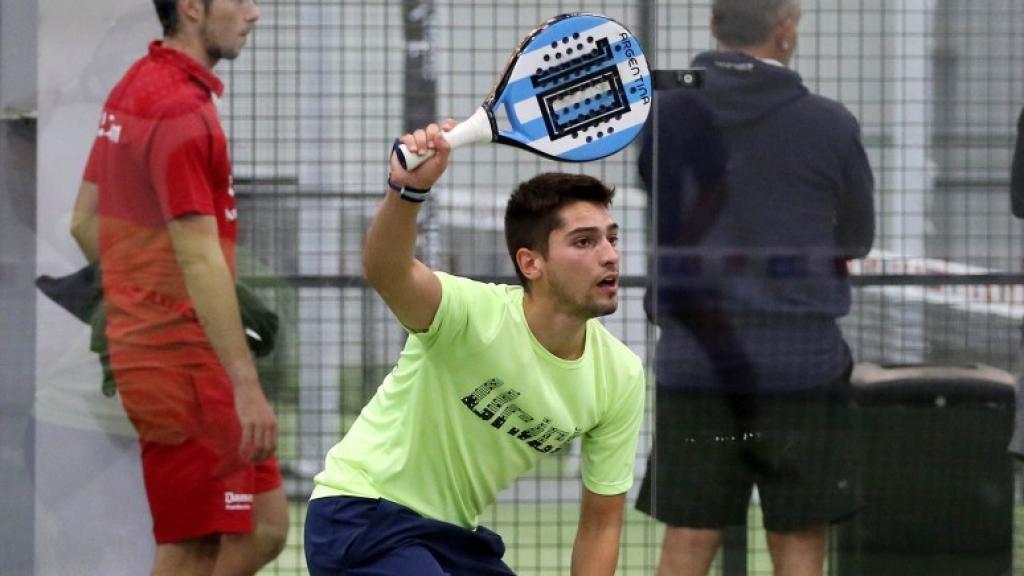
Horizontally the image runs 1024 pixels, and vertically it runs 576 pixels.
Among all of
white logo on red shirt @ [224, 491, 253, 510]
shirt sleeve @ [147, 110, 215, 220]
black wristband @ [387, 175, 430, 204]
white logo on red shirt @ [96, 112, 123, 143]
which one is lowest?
white logo on red shirt @ [224, 491, 253, 510]

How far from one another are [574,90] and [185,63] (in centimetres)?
140

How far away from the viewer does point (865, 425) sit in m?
5.44

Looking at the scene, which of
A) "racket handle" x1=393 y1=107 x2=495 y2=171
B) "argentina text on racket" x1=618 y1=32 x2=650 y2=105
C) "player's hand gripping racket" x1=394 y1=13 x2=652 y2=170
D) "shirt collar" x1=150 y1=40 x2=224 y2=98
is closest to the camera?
"racket handle" x1=393 y1=107 x2=495 y2=171

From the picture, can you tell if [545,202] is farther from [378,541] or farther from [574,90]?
[378,541]

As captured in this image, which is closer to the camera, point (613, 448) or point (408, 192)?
point (408, 192)

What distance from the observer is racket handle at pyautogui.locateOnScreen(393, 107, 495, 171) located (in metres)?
3.76

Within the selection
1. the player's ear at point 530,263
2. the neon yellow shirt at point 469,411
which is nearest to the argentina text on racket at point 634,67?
the player's ear at point 530,263

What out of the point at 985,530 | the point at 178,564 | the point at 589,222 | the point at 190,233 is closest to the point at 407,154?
the point at 589,222

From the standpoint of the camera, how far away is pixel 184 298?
512 centimetres

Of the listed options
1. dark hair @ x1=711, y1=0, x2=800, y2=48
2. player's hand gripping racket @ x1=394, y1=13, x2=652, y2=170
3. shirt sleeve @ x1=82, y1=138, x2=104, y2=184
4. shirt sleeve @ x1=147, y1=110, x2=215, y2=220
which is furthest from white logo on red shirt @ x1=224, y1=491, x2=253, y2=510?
dark hair @ x1=711, y1=0, x2=800, y2=48

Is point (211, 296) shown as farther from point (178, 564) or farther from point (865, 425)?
point (865, 425)

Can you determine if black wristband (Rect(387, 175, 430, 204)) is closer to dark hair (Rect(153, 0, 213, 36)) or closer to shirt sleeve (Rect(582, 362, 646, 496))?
shirt sleeve (Rect(582, 362, 646, 496))

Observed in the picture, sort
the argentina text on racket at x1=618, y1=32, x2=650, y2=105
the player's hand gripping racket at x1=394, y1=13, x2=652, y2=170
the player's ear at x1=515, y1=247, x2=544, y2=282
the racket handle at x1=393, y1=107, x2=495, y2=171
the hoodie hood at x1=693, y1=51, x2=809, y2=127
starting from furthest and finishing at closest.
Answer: the hoodie hood at x1=693, y1=51, x2=809, y2=127
the player's ear at x1=515, y1=247, x2=544, y2=282
the argentina text on racket at x1=618, y1=32, x2=650, y2=105
the player's hand gripping racket at x1=394, y1=13, x2=652, y2=170
the racket handle at x1=393, y1=107, x2=495, y2=171

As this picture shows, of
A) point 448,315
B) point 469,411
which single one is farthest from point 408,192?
point 469,411
